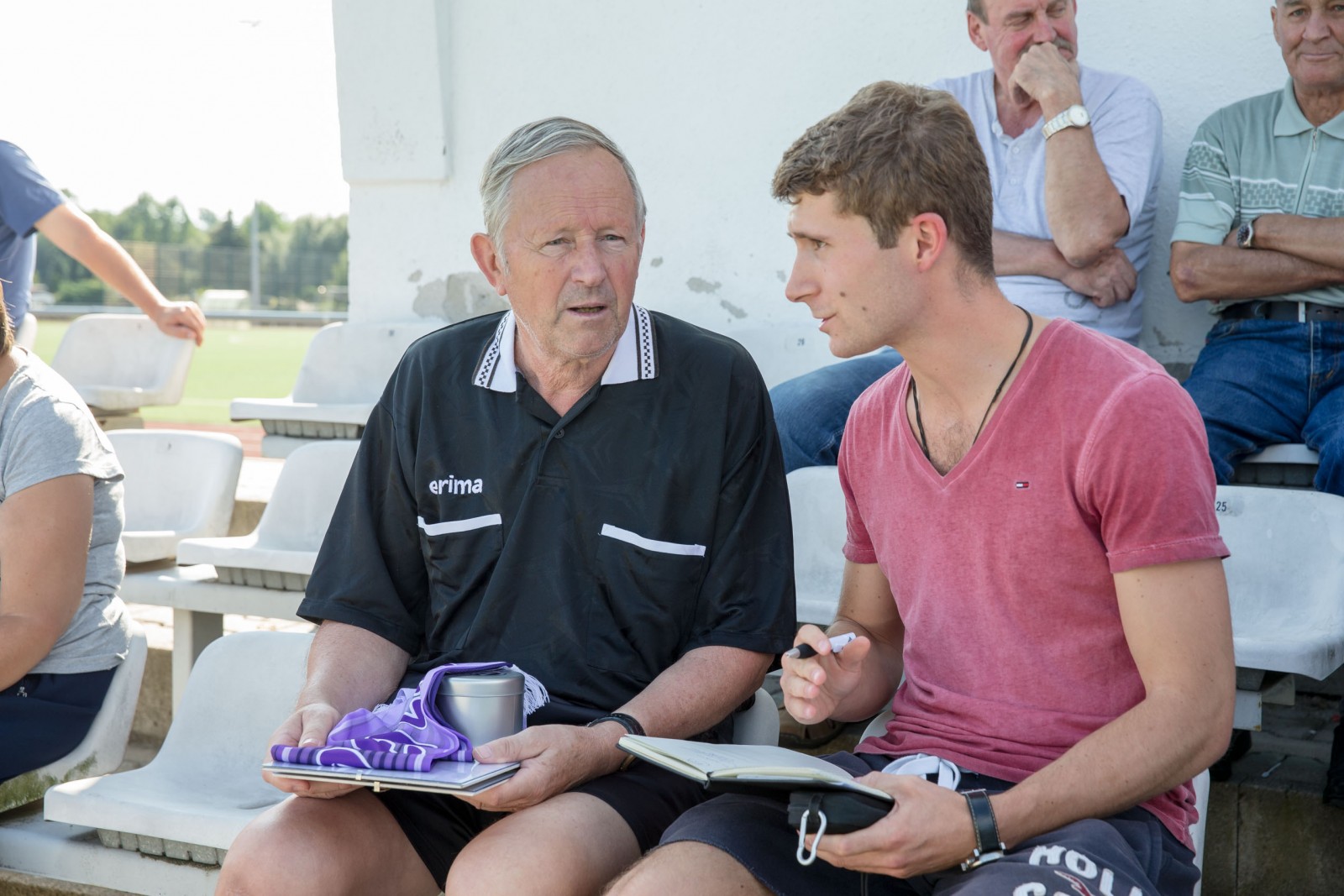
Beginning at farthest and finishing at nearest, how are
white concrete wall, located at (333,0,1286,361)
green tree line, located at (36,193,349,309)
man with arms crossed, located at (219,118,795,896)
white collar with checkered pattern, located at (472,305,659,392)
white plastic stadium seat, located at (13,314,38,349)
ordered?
green tree line, located at (36,193,349,309) < white plastic stadium seat, located at (13,314,38,349) < white concrete wall, located at (333,0,1286,361) < white collar with checkered pattern, located at (472,305,659,392) < man with arms crossed, located at (219,118,795,896)

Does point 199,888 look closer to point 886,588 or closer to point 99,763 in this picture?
point 99,763

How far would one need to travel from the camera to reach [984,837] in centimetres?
138

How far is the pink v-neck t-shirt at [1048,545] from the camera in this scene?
1.45m

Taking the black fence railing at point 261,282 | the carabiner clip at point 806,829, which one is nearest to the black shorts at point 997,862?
the carabiner clip at point 806,829

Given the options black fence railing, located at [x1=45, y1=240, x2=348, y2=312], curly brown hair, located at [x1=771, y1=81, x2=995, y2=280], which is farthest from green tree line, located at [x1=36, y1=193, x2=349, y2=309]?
curly brown hair, located at [x1=771, y1=81, x2=995, y2=280]

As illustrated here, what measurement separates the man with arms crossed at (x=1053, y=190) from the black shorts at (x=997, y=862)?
60.8 inches

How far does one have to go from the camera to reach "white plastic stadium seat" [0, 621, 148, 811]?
2.41 m

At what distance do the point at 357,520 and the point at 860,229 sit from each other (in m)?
0.92

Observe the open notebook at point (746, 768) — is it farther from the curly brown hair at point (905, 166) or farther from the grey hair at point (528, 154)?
the grey hair at point (528, 154)

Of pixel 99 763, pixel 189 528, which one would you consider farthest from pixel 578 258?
pixel 189 528

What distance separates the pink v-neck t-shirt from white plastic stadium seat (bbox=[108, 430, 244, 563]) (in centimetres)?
250

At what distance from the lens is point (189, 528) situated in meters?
3.62

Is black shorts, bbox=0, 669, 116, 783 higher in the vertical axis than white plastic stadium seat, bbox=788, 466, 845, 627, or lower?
lower

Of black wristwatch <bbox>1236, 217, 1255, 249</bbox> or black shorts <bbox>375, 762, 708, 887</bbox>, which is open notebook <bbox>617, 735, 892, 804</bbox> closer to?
black shorts <bbox>375, 762, 708, 887</bbox>
